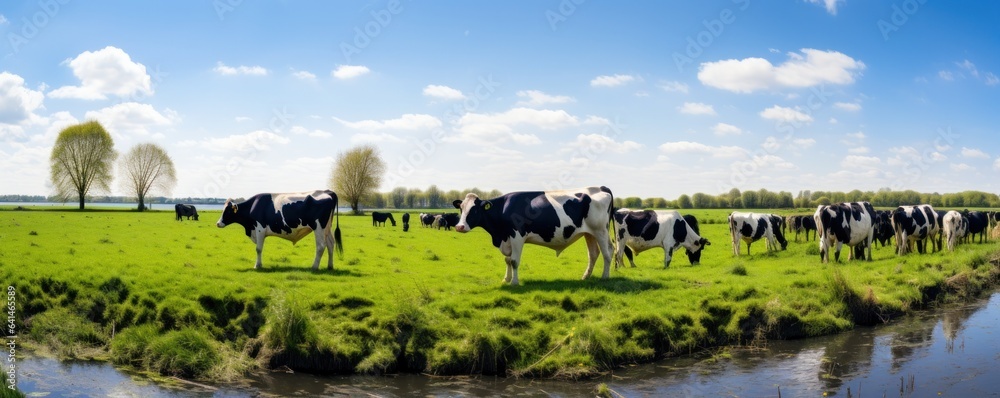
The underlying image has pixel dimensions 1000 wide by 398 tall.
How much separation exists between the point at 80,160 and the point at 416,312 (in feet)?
253

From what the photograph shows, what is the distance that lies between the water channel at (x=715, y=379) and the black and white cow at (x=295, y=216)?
24.0 ft

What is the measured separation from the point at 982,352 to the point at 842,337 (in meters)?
2.37

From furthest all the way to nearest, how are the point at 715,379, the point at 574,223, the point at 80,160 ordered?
the point at 80,160
the point at 574,223
the point at 715,379

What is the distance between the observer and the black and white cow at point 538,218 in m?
15.1

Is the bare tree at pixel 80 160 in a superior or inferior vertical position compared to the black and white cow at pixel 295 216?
superior

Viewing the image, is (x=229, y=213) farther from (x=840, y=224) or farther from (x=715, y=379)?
(x=840, y=224)

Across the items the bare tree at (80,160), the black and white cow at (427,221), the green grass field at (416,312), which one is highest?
the bare tree at (80,160)

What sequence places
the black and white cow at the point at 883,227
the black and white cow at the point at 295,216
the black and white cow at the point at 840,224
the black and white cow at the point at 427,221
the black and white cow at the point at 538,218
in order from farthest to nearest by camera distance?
the black and white cow at the point at 427,221 < the black and white cow at the point at 883,227 < the black and white cow at the point at 840,224 < the black and white cow at the point at 295,216 < the black and white cow at the point at 538,218

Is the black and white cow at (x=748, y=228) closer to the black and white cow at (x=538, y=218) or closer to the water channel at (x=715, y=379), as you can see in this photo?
the black and white cow at (x=538, y=218)

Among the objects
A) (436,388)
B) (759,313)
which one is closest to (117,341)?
(436,388)

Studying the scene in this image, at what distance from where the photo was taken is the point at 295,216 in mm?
18453

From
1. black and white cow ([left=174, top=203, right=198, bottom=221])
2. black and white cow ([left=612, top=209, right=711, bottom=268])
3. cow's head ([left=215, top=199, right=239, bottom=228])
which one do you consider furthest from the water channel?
black and white cow ([left=174, top=203, right=198, bottom=221])

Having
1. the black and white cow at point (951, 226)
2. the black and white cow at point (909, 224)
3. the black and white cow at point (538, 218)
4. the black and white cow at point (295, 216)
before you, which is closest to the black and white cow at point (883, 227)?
the black and white cow at point (951, 226)

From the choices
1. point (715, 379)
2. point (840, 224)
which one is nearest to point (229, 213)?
point (715, 379)
